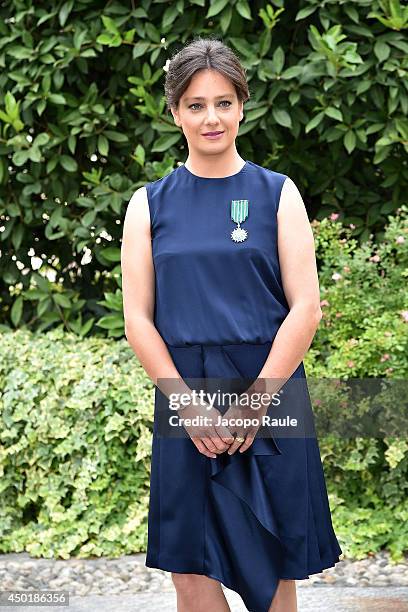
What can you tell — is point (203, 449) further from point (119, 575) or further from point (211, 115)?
point (119, 575)

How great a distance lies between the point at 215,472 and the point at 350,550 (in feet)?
6.39

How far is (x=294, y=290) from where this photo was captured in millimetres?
2457

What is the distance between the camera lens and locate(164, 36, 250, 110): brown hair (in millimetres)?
2418

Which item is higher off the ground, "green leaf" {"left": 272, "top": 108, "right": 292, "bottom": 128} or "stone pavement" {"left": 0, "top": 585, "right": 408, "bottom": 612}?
"green leaf" {"left": 272, "top": 108, "right": 292, "bottom": 128}

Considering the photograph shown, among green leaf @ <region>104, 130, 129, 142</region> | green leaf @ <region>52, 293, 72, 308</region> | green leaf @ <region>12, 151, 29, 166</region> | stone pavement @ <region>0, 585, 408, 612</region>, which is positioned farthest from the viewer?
green leaf @ <region>52, 293, 72, 308</region>

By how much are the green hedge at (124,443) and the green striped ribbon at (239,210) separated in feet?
6.29

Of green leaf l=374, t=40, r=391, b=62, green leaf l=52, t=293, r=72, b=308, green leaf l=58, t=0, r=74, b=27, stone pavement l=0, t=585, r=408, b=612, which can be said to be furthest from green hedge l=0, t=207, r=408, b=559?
green leaf l=58, t=0, r=74, b=27

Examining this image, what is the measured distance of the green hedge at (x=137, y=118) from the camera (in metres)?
4.59

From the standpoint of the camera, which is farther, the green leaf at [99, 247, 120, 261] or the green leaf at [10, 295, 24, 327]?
the green leaf at [10, 295, 24, 327]

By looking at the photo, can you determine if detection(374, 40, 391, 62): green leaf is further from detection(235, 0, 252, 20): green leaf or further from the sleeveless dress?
the sleeveless dress

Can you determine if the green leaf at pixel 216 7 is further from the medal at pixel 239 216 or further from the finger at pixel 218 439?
the finger at pixel 218 439

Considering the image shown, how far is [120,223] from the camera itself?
5.17 meters

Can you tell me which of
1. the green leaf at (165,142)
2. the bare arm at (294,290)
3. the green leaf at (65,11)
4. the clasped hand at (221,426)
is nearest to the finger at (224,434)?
the clasped hand at (221,426)

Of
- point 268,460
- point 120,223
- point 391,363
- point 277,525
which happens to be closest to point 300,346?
point 268,460
